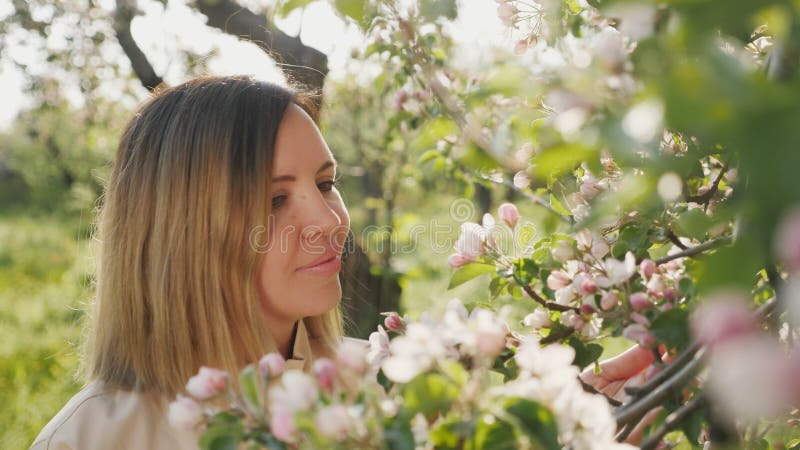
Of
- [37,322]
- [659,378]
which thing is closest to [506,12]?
[659,378]

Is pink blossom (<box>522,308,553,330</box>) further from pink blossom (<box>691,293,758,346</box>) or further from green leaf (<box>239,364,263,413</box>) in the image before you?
pink blossom (<box>691,293,758,346</box>)

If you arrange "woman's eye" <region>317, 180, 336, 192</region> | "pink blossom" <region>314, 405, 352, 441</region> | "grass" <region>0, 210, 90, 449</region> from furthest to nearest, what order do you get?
"grass" <region>0, 210, 90, 449</region> → "woman's eye" <region>317, 180, 336, 192</region> → "pink blossom" <region>314, 405, 352, 441</region>

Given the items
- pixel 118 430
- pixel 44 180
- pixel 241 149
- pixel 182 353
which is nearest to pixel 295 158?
pixel 241 149

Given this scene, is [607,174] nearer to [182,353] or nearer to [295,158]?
[295,158]

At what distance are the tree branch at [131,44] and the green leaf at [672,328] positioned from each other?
308 centimetres

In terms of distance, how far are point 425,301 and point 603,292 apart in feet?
19.3

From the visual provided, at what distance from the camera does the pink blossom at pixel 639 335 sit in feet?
3.13

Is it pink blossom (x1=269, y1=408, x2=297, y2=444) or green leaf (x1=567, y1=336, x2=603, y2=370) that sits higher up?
pink blossom (x1=269, y1=408, x2=297, y2=444)

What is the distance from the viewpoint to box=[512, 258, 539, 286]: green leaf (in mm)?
1217

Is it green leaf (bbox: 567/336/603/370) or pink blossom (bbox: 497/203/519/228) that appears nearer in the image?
green leaf (bbox: 567/336/603/370)

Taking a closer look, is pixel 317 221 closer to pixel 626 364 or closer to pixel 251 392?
pixel 626 364

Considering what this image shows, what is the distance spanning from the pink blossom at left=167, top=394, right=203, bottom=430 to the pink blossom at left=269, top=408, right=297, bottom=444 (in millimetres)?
166

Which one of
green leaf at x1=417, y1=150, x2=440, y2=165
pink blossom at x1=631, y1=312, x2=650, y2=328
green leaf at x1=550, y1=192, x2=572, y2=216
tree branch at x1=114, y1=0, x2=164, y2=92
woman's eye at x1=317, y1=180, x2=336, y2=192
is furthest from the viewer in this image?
tree branch at x1=114, y1=0, x2=164, y2=92

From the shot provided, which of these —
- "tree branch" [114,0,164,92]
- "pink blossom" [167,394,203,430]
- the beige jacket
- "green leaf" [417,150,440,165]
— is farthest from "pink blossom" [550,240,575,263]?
"tree branch" [114,0,164,92]
